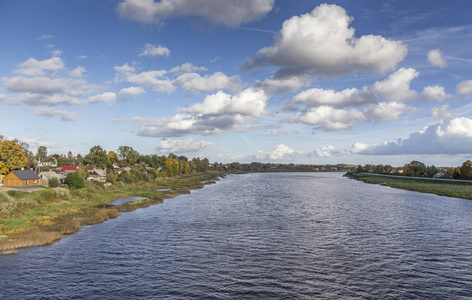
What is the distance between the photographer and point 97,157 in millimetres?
158375

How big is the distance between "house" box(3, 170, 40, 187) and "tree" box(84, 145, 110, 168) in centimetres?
7241

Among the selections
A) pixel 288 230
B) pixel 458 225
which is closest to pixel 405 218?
pixel 458 225

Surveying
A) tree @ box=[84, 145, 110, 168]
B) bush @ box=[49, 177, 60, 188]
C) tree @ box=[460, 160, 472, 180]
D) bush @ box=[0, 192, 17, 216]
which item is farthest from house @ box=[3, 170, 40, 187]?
tree @ box=[460, 160, 472, 180]

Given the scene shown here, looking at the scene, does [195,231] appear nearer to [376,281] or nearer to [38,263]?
[38,263]

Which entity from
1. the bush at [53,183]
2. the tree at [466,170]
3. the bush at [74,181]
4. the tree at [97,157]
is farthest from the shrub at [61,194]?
the tree at [466,170]

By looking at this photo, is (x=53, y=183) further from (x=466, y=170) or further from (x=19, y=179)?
(x=466, y=170)

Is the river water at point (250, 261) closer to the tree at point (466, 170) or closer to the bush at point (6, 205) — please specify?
the bush at point (6, 205)

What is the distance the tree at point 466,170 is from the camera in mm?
144350

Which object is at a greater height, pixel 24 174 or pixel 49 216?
pixel 24 174

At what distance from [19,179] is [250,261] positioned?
80.8 meters

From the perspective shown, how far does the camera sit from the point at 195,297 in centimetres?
2369

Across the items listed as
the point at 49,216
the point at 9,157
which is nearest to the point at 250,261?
Result: the point at 49,216

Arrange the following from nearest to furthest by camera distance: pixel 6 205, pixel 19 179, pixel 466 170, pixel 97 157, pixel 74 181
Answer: pixel 6 205
pixel 19 179
pixel 74 181
pixel 466 170
pixel 97 157

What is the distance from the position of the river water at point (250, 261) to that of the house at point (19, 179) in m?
47.9
